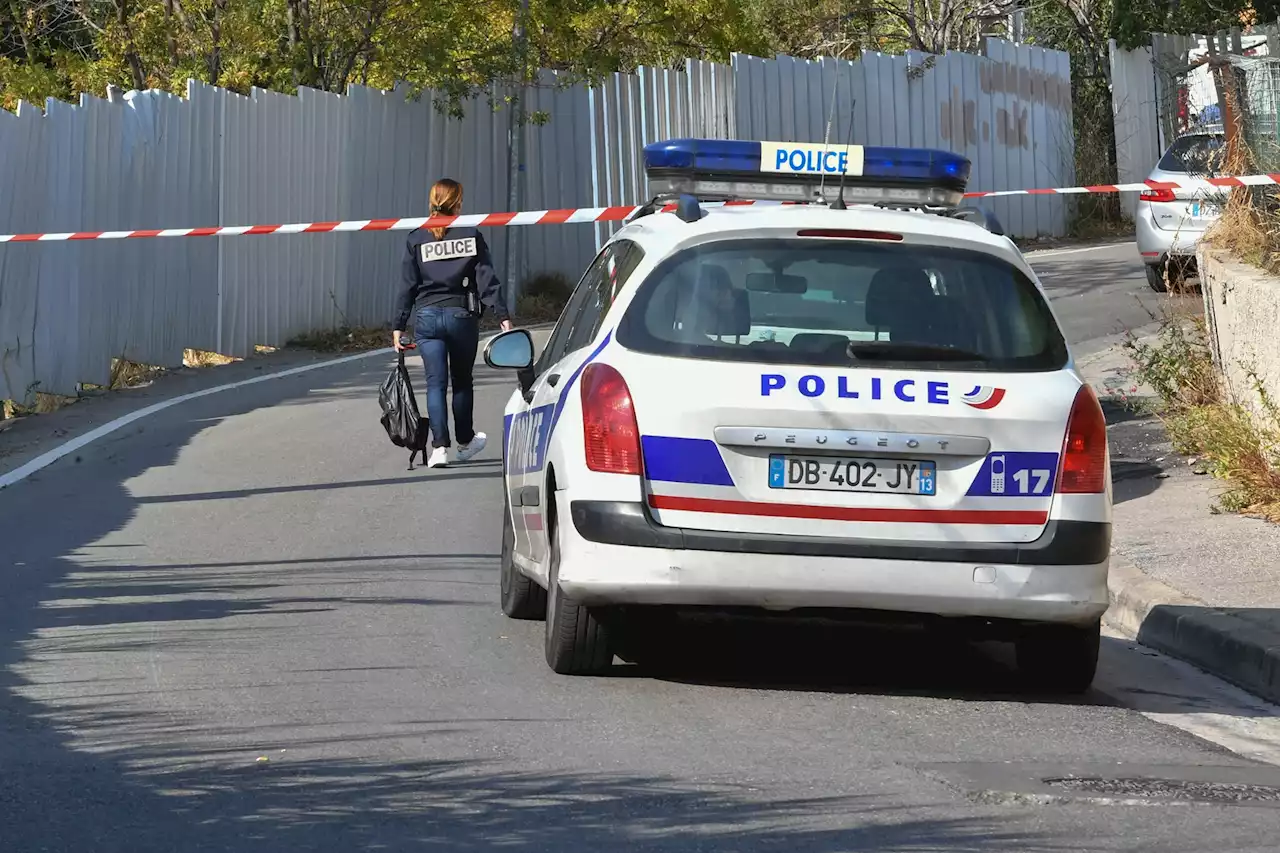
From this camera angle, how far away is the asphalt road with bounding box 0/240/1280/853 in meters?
5.39

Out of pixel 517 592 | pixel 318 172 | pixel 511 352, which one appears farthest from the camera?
pixel 318 172

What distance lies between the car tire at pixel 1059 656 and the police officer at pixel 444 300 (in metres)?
6.11

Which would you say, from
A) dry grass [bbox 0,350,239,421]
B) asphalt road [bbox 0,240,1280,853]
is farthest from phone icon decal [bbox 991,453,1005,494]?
dry grass [bbox 0,350,239,421]

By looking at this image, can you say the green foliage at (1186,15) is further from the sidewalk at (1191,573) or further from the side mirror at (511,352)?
the side mirror at (511,352)

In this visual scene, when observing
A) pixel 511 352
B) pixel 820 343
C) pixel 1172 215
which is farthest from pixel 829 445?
pixel 1172 215

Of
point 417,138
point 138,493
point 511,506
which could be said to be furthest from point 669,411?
point 417,138

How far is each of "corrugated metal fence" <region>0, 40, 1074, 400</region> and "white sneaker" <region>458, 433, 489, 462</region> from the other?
139 inches

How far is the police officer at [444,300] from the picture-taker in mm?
13320

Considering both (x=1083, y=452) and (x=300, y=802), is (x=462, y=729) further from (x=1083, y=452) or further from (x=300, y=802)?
(x=1083, y=452)

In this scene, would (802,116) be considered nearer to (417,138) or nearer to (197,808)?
(417,138)

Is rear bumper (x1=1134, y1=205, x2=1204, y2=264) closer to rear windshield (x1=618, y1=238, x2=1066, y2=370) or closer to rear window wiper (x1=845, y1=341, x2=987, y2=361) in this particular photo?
rear windshield (x1=618, y1=238, x2=1066, y2=370)

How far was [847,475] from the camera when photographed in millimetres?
7020

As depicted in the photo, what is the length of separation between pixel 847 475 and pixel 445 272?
22.1 feet

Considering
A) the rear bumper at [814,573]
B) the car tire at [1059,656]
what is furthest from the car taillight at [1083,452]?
the car tire at [1059,656]
